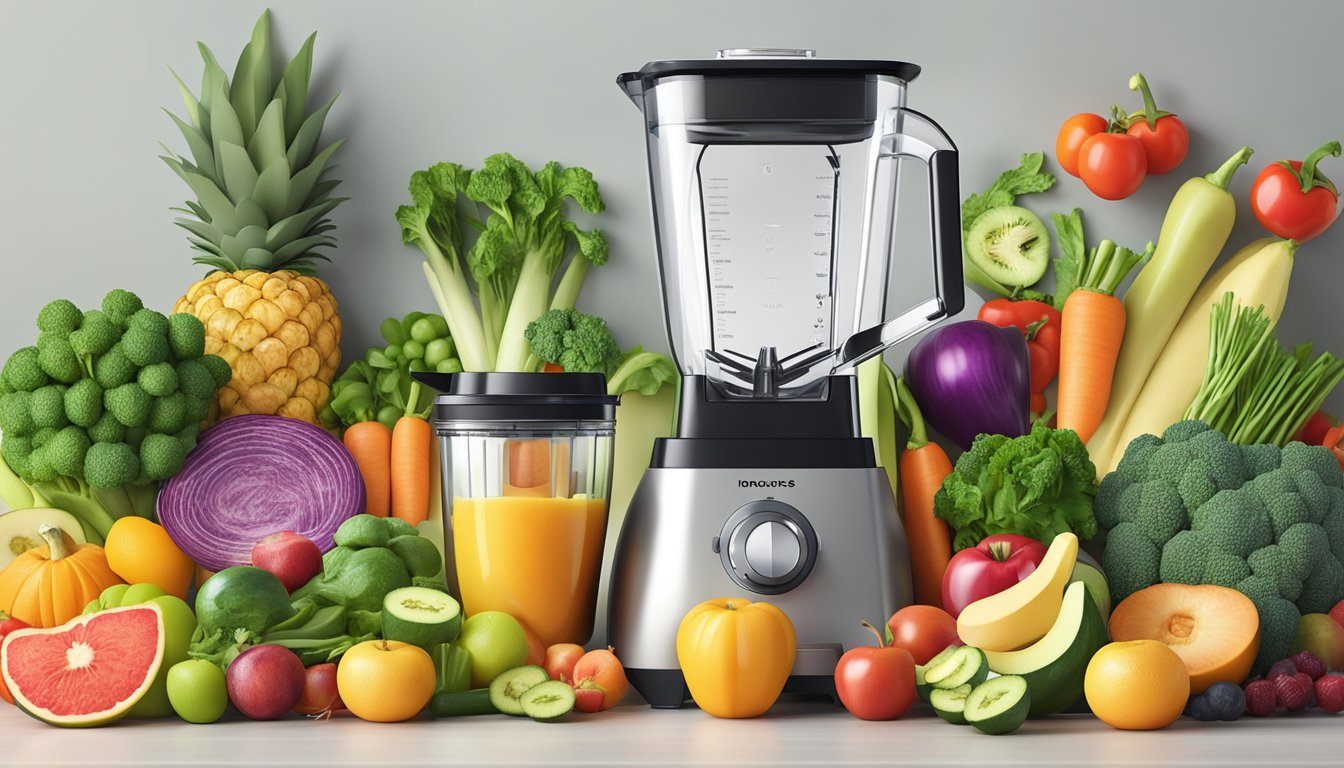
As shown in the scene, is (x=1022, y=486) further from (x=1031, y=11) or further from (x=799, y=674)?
(x=1031, y=11)

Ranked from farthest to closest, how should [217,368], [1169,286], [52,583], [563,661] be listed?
[1169,286] → [217,368] → [52,583] → [563,661]

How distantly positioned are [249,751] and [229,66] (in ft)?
3.32

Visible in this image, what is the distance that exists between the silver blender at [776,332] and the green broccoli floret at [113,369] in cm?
60

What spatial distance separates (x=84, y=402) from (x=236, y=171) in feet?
1.12

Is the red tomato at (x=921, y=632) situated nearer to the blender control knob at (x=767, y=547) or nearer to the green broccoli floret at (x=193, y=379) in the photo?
the blender control knob at (x=767, y=547)

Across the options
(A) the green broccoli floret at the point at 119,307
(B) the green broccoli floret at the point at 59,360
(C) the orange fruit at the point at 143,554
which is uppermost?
(A) the green broccoli floret at the point at 119,307

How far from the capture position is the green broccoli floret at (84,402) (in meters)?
1.34

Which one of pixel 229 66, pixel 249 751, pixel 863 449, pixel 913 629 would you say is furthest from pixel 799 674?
pixel 229 66

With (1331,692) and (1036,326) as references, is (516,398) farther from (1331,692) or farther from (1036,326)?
(1331,692)

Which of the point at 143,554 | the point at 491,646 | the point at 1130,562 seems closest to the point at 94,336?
the point at 143,554

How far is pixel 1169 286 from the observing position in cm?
151

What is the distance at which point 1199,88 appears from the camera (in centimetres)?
158

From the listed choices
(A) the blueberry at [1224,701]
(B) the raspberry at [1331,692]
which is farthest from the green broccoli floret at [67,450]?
(B) the raspberry at [1331,692]

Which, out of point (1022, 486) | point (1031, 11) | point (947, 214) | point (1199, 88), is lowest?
point (1022, 486)
